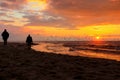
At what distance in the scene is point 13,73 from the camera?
48.7ft

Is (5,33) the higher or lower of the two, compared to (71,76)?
higher

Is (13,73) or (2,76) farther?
(13,73)

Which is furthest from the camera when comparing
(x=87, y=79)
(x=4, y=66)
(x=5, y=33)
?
(x=5, y=33)

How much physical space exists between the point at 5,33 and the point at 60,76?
32.6 metres

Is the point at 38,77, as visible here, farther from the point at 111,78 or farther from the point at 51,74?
the point at 111,78

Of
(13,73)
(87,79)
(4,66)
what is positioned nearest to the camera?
(87,79)

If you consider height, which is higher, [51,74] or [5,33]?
[5,33]

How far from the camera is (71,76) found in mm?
14578

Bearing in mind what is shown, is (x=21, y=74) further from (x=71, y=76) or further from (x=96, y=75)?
(x=96, y=75)

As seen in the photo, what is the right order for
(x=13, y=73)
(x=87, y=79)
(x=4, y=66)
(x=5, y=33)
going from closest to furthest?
(x=87, y=79) < (x=13, y=73) < (x=4, y=66) < (x=5, y=33)

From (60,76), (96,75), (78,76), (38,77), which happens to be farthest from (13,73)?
(96,75)

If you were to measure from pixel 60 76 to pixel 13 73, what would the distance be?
2.69m

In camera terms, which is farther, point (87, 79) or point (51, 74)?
point (51, 74)

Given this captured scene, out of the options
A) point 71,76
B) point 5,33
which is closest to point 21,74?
point 71,76
